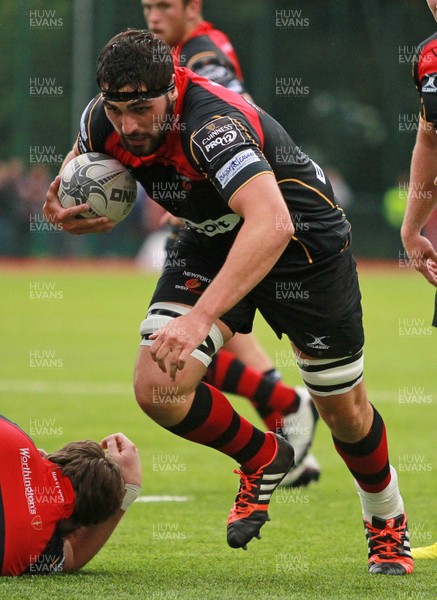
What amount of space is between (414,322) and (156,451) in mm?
10127

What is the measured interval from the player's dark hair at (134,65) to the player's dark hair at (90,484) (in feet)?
4.64

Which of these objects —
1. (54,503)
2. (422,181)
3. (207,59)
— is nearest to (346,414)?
(422,181)

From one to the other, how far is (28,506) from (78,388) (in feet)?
22.4

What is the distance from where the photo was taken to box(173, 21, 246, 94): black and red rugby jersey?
24.0ft

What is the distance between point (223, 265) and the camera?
4309 millimetres

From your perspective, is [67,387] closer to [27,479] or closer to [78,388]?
[78,388]

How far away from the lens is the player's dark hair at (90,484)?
4453 millimetres

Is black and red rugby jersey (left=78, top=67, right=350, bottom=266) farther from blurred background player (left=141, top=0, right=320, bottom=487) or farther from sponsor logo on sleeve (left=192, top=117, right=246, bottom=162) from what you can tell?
blurred background player (left=141, top=0, right=320, bottom=487)

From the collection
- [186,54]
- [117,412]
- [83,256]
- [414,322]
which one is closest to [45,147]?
[83,256]

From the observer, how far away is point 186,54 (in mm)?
7391

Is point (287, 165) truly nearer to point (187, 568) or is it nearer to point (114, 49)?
point (114, 49)

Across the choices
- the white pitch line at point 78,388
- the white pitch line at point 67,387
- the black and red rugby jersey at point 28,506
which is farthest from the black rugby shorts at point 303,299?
the white pitch line at point 67,387

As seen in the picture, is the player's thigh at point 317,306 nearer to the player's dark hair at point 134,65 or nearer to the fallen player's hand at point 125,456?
the fallen player's hand at point 125,456

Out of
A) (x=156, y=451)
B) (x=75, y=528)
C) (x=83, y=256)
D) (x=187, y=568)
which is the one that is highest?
(x=75, y=528)
